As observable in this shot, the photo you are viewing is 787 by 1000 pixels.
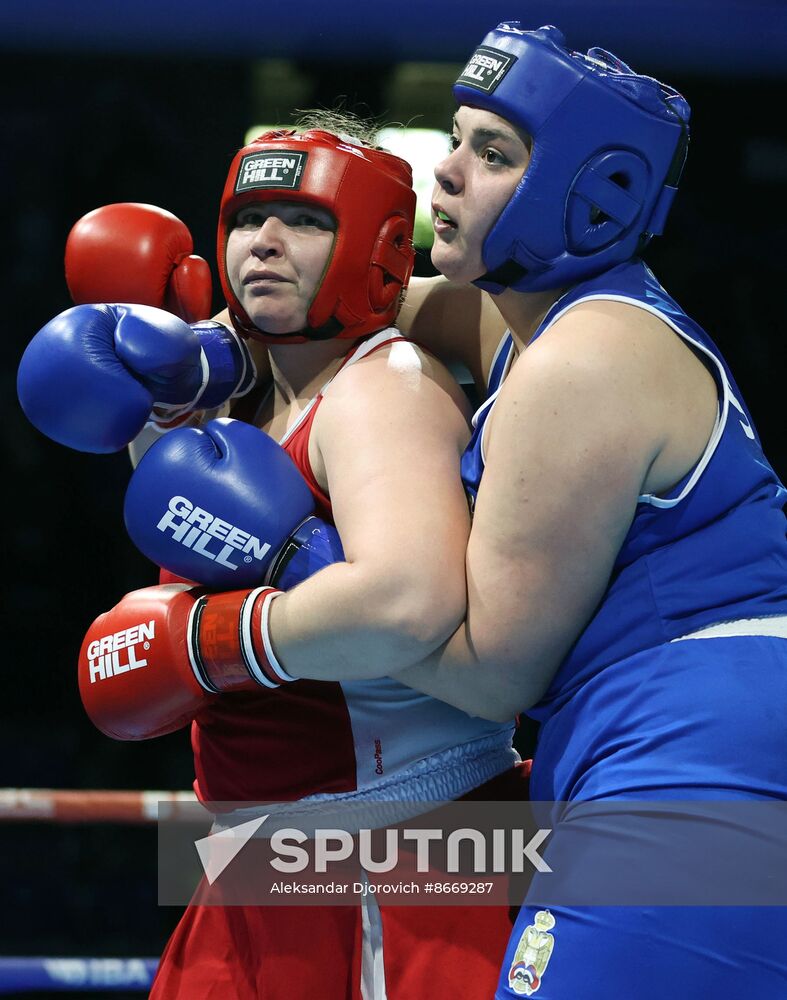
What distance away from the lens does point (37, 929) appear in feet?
13.9

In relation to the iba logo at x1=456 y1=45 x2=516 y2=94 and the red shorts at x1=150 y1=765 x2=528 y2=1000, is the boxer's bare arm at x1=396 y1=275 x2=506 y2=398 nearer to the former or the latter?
the iba logo at x1=456 y1=45 x2=516 y2=94

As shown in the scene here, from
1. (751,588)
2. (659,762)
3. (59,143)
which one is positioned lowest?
(59,143)

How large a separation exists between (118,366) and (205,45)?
11.2 feet

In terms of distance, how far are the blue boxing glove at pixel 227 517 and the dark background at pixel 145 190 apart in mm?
2770

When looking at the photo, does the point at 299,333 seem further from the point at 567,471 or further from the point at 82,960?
the point at 82,960

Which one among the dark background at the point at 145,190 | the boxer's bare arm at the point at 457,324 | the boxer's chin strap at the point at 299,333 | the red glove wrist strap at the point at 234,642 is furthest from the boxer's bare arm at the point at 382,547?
the dark background at the point at 145,190

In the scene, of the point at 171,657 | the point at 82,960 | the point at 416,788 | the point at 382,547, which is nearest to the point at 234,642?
the point at 171,657

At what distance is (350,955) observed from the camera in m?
1.86

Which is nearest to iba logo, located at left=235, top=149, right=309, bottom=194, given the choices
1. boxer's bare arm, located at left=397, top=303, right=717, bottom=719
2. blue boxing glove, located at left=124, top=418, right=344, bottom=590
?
blue boxing glove, located at left=124, top=418, right=344, bottom=590

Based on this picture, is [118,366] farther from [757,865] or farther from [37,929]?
[37,929]

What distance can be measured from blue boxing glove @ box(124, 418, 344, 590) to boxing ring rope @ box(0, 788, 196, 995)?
1.41m

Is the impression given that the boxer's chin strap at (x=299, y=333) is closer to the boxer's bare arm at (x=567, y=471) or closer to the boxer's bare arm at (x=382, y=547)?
the boxer's bare arm at (x=382, y=547)

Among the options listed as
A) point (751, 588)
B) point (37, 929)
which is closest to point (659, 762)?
point (751, 588)

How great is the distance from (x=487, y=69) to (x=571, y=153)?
0.19 meters
